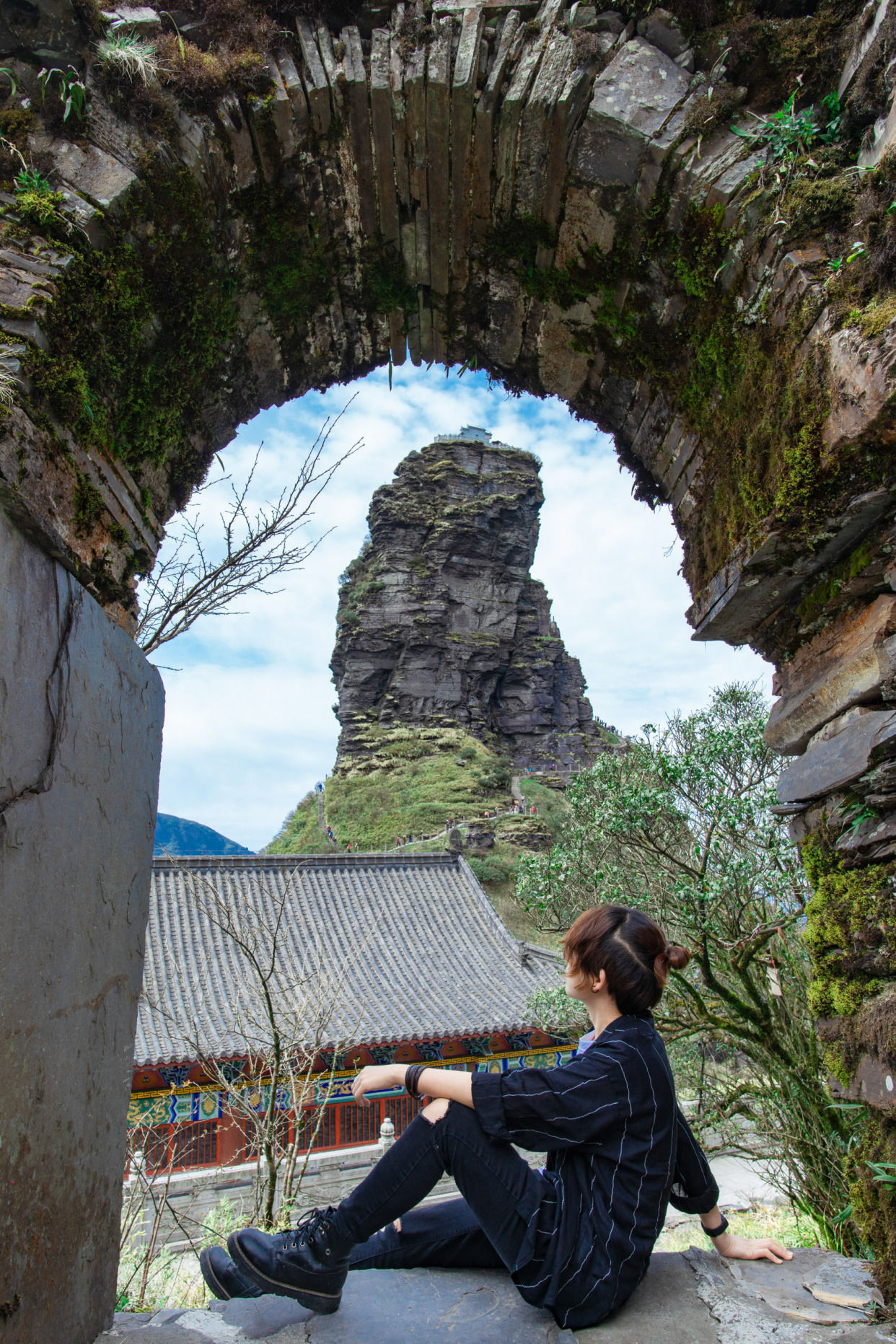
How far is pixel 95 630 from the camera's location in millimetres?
1751

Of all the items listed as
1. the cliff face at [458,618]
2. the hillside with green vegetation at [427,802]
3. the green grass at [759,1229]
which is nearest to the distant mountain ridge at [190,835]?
the hillside with green vegetation at [427,802]

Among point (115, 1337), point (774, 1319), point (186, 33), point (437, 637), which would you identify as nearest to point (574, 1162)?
point (774, 1319)

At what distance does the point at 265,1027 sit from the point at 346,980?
16.6 feet

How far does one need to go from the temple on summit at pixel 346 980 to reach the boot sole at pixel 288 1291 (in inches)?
260

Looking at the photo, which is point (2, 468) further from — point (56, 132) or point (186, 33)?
point (186, 33)

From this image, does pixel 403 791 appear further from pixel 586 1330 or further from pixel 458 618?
pixel 586 1330

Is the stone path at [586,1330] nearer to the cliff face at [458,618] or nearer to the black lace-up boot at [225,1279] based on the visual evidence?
the black lace-up boot at [225,1279]

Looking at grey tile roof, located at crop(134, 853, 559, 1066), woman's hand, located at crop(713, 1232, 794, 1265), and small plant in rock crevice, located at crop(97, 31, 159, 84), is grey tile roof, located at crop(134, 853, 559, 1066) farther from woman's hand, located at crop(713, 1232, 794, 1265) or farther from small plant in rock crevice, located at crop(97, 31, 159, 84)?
small plant in rock crevice, located at crop(97, 31, 159, 84)

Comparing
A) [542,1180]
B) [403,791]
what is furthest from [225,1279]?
[403,791]

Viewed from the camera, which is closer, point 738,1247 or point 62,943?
point 62,943

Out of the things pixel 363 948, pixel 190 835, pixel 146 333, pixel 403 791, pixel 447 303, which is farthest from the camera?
pixel 403 791

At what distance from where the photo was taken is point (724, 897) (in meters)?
5.54

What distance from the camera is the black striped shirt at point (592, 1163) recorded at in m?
1.66

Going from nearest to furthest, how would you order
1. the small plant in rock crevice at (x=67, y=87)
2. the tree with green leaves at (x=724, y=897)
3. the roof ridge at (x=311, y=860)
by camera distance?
1. the small plant in rock crevice at (x=67, y=87)
2. the tree with green leaves at (x=724, y=897)
3. the roof ridge at (x=311, y=860)
